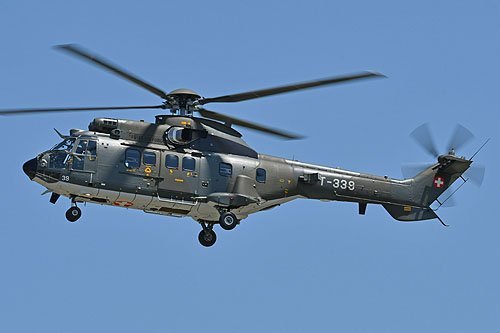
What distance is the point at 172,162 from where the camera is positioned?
88.5 ft

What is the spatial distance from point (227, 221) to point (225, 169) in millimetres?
1742

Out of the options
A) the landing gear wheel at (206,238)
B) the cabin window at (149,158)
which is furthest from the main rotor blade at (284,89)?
the landing gear wheel at (206,238)

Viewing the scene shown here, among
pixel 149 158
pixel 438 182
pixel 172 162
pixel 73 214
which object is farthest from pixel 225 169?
pixel 438 182

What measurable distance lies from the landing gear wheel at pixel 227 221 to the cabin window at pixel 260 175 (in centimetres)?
165

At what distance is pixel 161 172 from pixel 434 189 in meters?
10.7

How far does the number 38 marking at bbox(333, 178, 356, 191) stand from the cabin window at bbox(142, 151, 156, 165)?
648 centimetres

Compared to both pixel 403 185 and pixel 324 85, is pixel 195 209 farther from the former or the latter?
pixel 403 185

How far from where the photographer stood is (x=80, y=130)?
26.6 m

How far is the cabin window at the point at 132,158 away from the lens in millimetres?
26422

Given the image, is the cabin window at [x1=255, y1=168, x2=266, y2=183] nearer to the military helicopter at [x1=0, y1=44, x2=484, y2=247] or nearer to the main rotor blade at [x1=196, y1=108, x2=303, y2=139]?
the military helicopter at [x1=0, y1=44, x2=484, y2=247]

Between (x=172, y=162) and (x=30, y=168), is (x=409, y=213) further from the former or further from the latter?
(x=30, y=168)

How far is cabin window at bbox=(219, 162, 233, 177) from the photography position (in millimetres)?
27641

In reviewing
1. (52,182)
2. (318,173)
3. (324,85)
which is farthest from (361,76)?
(52,182)

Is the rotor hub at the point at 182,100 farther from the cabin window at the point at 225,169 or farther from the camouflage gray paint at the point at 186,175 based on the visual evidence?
the cabin window at the point at 225,169
